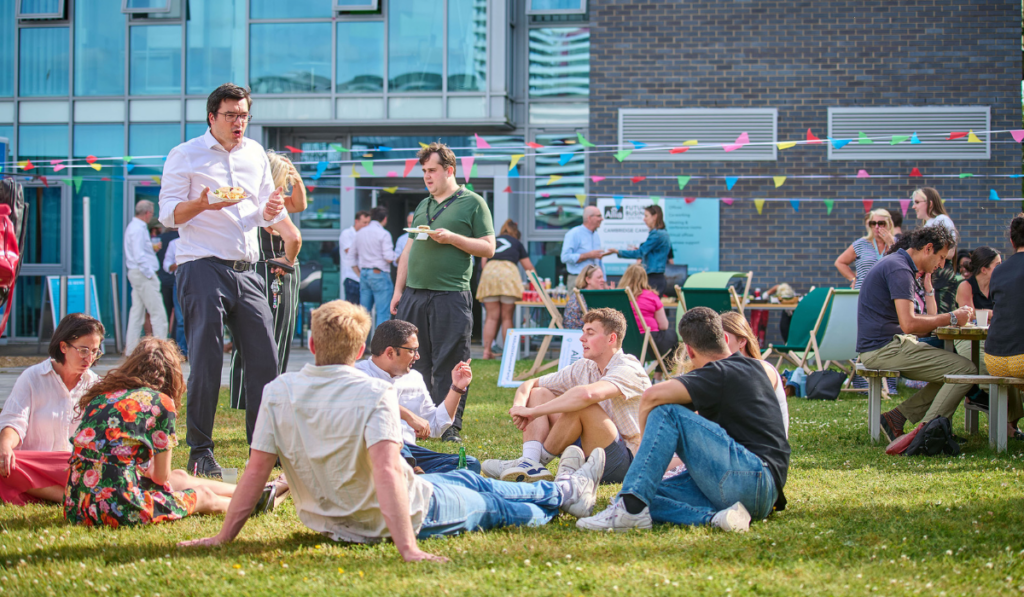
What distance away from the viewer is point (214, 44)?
13844mm

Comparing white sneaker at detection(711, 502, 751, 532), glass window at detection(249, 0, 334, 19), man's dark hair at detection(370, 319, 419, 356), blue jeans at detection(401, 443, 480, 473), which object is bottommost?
white sneaker at detection(711, 502, 751, 532)

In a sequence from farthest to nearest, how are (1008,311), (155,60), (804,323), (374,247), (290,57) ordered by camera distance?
(155,60) < (290,57) < (374,247) < (804,323) < (1008,311)

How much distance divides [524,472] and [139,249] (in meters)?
8.46

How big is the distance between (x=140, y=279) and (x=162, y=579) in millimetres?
9168

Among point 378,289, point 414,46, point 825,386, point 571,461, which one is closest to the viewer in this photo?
point 571,461

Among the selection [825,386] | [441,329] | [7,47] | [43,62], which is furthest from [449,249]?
[7,47]

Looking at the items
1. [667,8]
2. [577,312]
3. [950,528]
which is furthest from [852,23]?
[950,528]

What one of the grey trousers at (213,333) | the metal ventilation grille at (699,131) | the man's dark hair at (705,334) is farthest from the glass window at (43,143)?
the man's dark hair at (705,334)

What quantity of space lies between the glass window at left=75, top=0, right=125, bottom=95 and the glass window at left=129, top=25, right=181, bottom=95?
215mm

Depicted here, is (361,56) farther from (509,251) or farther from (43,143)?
(43,143)

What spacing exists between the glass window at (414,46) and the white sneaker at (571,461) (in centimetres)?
993

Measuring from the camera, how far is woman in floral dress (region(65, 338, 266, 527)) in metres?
3.52

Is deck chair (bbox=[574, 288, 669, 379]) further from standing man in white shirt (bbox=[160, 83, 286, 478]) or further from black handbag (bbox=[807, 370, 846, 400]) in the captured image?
standing man in white shirt (bbox=[160, 83, 286, 478])

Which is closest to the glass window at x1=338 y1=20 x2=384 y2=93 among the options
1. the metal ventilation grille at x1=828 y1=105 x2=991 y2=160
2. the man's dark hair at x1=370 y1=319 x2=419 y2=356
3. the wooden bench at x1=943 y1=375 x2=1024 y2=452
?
the metal ventilation grille at x1=828 y1=105 x2=991 y2=160
